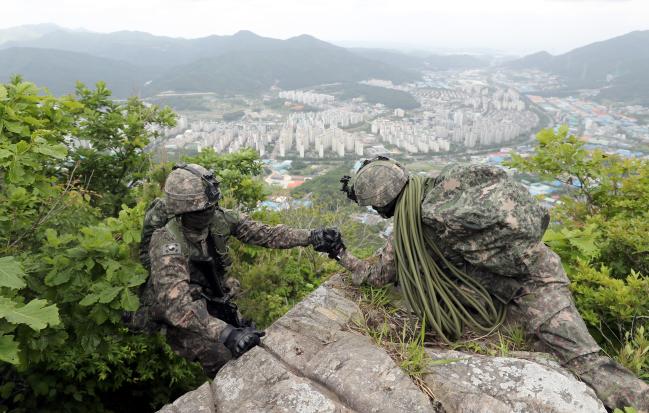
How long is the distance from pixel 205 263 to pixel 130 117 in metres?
4.18

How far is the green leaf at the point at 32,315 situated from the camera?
1.82 metres

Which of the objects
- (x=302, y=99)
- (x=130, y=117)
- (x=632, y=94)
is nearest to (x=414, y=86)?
(x=302, y=99)

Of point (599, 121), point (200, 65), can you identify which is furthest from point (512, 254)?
point (200, 65)

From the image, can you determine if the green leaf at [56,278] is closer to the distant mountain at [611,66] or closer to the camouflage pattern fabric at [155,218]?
the camouflage pattern fabric at [155,218]

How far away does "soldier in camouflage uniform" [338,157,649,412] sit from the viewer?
111 inches

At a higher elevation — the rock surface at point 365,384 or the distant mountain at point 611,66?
the distant mountain at point 611,66

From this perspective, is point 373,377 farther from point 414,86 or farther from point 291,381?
point 414,86

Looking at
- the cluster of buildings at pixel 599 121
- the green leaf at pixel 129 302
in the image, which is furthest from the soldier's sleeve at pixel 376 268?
the cluster of buildings at pixel 599 121

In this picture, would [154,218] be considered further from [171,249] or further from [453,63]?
[453,63]

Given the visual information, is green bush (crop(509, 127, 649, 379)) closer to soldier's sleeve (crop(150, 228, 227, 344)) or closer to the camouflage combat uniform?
the camouflage combat uniform

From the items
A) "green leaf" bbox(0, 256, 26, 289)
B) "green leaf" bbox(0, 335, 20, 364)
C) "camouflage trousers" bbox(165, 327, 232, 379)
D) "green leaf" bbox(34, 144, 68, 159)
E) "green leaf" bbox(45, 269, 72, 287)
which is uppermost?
"green leaf" bbox(34, 144, 68, 159)

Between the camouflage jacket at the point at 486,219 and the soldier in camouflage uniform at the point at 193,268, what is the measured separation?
1169mm

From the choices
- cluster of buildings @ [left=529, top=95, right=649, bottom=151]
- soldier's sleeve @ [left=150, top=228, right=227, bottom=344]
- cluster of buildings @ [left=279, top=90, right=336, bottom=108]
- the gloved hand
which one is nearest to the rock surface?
the gloved hand

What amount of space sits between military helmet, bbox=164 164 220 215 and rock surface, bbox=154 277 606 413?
126 cm
